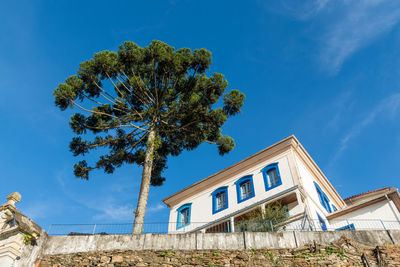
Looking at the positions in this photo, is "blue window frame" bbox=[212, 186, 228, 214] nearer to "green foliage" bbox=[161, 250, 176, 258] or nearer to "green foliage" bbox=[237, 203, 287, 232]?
"green foliage" bbox=[237, 203, 287, 232]

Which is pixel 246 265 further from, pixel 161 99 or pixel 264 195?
pixel 161 99

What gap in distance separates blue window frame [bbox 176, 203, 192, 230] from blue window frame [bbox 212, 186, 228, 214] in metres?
2.21

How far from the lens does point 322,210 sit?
19.8m

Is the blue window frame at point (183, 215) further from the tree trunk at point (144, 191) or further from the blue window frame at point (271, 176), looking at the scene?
the tree trunk at point (144, 191)

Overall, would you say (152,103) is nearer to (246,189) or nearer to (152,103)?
(152,103)

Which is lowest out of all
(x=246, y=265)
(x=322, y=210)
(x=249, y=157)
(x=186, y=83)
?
(x=246, y=265)

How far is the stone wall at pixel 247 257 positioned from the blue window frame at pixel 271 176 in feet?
28.4

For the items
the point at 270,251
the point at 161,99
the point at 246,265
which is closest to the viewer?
the point at 246,265

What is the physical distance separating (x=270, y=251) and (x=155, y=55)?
12.6 metres

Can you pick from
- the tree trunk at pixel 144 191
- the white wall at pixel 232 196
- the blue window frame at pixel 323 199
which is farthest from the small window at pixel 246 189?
the tree trunk at pixel 144 191

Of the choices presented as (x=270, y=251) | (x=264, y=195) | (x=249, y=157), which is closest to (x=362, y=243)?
(x=270, y=251)

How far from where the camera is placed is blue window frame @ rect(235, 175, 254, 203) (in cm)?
2056

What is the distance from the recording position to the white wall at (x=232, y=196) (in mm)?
19375

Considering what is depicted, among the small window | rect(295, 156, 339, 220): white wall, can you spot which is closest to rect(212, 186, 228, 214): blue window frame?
the small window
